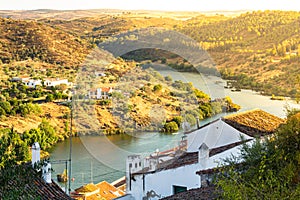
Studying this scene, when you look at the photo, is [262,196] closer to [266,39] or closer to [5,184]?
[5,184]

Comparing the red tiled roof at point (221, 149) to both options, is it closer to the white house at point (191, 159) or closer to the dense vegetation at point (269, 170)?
the white house at point (191, 159)

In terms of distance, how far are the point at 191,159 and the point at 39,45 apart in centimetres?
1870

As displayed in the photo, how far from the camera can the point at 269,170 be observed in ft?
11.1

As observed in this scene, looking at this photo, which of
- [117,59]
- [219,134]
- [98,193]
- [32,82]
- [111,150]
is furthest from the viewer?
[32,82]

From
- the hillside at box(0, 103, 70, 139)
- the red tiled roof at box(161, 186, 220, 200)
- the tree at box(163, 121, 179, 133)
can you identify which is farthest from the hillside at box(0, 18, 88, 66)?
the red tiled roof at box(161, 186, 220, 200)

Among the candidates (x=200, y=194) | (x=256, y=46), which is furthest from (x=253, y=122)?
(x=256, y=46)

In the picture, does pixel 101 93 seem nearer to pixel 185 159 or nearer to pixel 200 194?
pixel 185 159

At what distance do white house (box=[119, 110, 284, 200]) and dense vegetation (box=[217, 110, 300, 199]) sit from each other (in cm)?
31

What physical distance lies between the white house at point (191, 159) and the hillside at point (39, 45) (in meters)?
17.1

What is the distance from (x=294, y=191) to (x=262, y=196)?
19 cm

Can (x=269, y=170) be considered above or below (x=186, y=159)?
above

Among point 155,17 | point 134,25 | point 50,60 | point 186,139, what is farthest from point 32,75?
point 186,139

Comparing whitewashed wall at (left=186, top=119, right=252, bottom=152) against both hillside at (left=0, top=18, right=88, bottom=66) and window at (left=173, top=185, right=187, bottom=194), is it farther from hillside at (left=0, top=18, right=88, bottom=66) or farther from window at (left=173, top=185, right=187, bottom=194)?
hillside at (left=0, top=18, right=88, bottom=66)

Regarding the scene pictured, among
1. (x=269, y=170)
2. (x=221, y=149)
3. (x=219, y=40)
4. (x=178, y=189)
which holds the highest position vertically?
(x=269, y=170)
